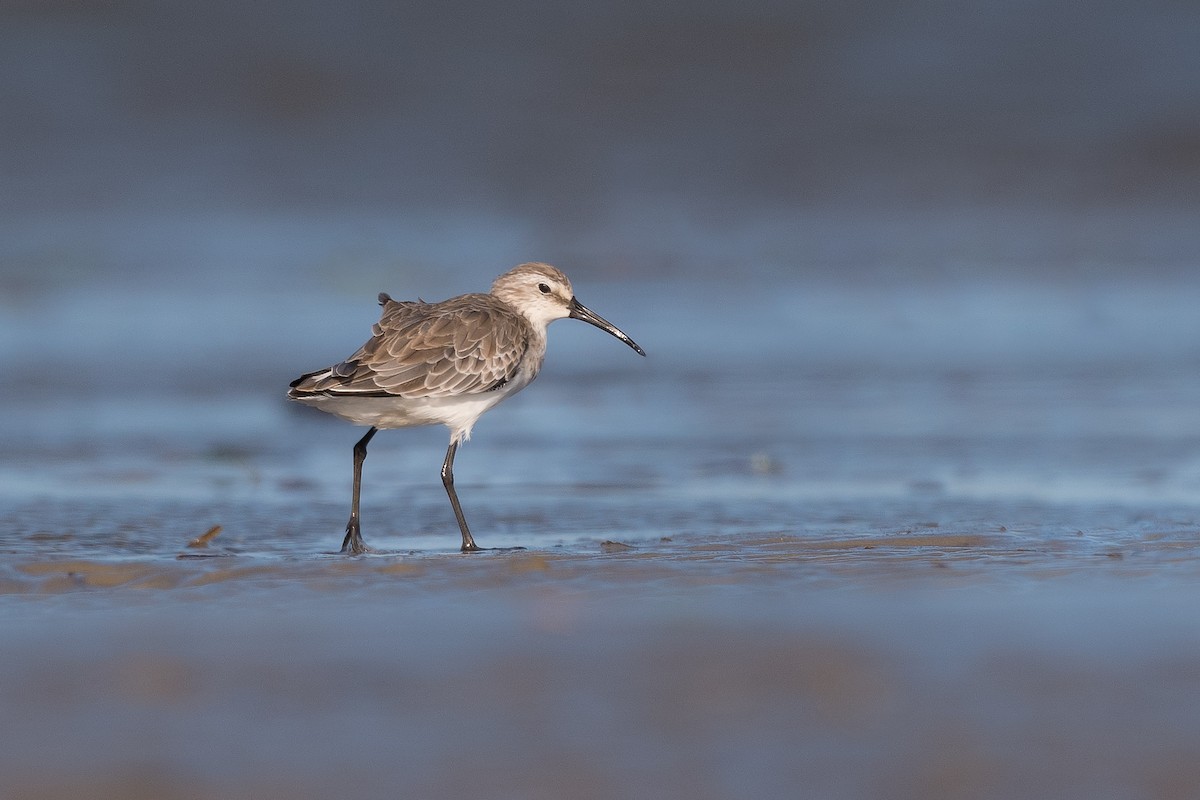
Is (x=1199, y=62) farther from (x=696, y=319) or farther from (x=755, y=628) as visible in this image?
(x=755, y=628)

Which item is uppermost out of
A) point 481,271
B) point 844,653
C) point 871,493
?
point 481,271

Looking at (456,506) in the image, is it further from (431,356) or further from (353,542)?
(431,356)

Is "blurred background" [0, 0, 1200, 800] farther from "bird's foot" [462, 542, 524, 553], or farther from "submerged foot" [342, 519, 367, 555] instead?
"bird's foot" [462, 542, 524, 553]

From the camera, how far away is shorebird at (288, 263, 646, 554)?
5.98m

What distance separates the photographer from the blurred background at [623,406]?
3311 mm

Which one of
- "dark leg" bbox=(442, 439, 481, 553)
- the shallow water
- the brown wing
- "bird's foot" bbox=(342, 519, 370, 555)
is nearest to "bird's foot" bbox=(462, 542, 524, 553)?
"dark leg" bbox=(442, 439, 481, 553)

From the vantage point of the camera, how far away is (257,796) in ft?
9.75

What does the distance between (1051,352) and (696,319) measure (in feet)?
7.02

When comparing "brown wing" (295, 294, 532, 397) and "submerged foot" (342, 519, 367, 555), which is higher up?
"brown wing" (295, 294, 532, 397)

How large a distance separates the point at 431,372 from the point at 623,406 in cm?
234

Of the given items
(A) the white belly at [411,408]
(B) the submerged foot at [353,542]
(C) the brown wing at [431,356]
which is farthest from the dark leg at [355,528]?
(C) the brown wing at [431,356]

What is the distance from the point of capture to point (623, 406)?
8328 mm

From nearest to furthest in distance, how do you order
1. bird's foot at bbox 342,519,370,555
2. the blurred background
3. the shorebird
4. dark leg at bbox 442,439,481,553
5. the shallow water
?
1. the shallow water
2. the blurred background
3. bird's foot at bbox 342,519,370,555
4. dark leg at bbox 442,439,481,553
5. the shorebird

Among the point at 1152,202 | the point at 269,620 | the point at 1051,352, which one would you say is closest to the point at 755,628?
the point at 269,620
